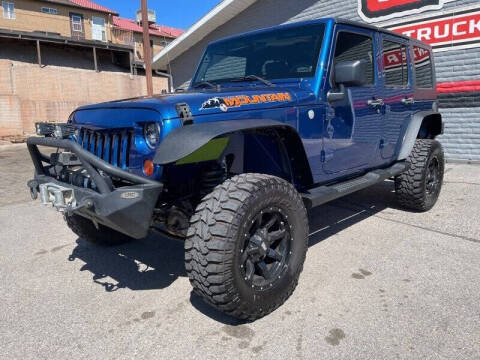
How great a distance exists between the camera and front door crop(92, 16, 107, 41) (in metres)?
30.5

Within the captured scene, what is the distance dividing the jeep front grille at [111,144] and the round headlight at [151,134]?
0.48 ft

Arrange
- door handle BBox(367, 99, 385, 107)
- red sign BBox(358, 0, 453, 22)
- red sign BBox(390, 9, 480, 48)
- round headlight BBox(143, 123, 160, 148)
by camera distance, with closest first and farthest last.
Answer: round headlight BBox(143, 123, 160, 148) < door handle BBox(367, 99, 385, 107) < red sign BBox(390, 9, 480, 48) < red sign BBox(358, 0, 453, 22)

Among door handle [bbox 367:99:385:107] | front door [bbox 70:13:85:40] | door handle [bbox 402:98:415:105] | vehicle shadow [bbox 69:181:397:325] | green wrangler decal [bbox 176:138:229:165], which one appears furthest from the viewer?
front door [bbox 70:13:85:40]

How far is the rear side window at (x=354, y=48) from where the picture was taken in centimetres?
347

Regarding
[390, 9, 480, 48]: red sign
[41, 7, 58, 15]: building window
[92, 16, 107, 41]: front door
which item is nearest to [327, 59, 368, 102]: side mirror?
[390, 9, 480, 48]: red sign

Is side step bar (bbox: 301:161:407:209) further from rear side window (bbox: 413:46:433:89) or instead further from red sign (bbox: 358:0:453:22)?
red sign (bbox: 358:0:453:22)

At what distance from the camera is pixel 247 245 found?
2.52m

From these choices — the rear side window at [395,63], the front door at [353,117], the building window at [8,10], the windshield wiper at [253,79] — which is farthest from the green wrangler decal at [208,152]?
→ the building window at [8,10]

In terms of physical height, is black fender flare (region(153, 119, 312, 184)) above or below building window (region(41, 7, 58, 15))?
below

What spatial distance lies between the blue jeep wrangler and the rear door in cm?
3

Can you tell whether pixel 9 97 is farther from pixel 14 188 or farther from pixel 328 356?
pixel 328 356

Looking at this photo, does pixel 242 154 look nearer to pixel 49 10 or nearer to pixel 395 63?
pixel 395 63

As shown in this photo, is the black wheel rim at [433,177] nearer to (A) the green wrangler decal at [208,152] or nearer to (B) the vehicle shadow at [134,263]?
(B) the vehicle shadow at [134,263]

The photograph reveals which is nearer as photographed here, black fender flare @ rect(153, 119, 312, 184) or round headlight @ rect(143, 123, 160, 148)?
black fender flare @ rect(153, 119, 312, 184)
